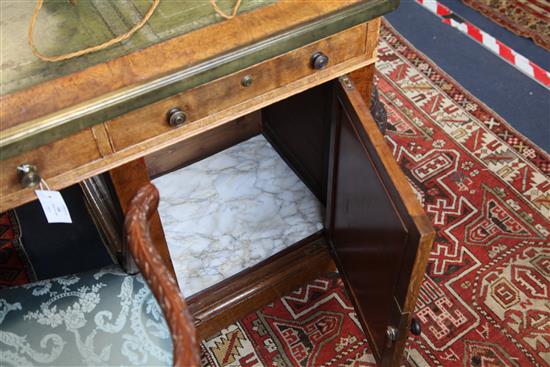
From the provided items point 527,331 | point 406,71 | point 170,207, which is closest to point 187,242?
point 170,207

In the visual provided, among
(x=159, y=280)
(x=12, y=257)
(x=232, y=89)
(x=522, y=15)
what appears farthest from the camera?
(x=522, y=15)

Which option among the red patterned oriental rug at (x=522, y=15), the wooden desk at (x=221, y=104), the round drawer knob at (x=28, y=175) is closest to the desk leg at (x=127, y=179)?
the wooden desk at (x=221, y=104)

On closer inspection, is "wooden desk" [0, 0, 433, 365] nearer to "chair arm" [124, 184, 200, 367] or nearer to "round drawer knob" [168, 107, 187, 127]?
"round drawer knob" [168, 107, 187, 127]

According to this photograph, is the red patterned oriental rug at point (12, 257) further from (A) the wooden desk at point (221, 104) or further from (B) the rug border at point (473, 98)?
(B) the rug border at point (473, 98)

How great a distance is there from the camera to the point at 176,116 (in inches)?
37.6

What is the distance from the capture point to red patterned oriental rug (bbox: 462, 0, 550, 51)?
2152 mm

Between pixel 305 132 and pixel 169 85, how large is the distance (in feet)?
1.97

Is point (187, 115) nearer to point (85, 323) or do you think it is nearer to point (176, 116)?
point (176, 116)

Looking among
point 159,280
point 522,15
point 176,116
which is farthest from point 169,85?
point 522,15

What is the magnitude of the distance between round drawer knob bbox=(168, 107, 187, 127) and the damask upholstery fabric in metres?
0.26

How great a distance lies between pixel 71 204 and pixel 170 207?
0.25 meters

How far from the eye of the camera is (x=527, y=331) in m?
1.38

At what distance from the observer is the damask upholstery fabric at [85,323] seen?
0.89 meters

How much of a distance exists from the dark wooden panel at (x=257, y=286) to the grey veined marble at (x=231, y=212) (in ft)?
0.14
